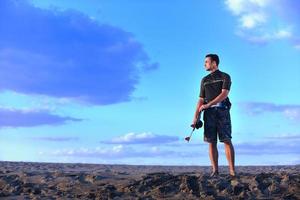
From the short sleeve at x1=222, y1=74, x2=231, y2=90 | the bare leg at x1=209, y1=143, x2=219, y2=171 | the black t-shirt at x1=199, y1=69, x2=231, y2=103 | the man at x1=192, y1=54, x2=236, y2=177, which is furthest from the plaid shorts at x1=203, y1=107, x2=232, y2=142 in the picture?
the short sleeve at x1=222, y1=74, x2=231, y2=90

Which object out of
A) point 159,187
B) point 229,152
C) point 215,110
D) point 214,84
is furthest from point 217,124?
point 159,187

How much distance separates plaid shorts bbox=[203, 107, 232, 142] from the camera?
913 centimetres

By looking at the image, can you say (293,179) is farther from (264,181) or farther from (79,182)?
(79,182)

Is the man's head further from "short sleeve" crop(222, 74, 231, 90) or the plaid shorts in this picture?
the plaid shorts

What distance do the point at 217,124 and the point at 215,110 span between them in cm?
24

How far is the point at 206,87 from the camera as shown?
9352 millimetres

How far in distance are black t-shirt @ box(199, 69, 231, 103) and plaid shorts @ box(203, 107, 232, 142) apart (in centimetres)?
25

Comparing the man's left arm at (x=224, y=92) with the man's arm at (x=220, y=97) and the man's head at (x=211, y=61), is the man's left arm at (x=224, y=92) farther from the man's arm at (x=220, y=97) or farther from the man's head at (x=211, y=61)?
the man's head at (x=211, y=61)

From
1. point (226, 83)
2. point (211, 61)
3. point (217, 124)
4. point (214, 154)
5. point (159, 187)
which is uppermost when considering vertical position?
point (211, 61)

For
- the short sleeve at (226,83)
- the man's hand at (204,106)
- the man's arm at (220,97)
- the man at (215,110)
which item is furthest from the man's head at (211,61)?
the man's hand at (204,106)

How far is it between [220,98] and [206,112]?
37cm

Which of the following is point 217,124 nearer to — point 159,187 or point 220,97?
point 220,97

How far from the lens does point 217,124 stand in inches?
361

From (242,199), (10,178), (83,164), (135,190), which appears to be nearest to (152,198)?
(135,190)
